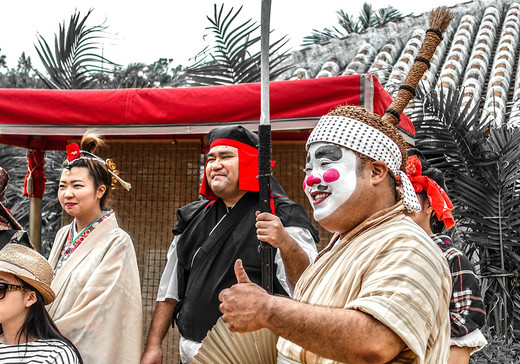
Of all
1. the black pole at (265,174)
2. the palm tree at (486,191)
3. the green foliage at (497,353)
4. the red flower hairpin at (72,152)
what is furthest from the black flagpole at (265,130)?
the palm tree at (486,191)

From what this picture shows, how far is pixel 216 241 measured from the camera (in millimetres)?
3170

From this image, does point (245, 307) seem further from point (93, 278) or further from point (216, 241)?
point (93, 278)

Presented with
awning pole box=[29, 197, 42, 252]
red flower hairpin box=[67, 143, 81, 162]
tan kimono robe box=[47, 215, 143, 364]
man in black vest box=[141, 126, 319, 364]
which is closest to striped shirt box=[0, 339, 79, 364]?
tan kimono robe box=[47, 215, 143, 364]

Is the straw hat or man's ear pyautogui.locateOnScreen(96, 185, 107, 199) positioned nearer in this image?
the straw hat

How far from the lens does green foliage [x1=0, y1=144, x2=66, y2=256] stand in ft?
20.7

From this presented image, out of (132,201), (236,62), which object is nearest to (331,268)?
(132,201)

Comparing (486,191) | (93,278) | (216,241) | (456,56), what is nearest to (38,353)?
(93,278)

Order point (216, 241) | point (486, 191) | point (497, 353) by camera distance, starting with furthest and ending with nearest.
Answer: point (486, 191), point (497, 353), point (216, 241)

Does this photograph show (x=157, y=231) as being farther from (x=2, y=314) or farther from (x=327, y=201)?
(x=327, y=201)

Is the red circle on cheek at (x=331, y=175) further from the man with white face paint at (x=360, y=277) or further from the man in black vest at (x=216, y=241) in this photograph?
the man in black vest at (x=216, y=241)

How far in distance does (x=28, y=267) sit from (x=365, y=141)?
190cm

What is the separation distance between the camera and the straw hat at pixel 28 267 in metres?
2.86

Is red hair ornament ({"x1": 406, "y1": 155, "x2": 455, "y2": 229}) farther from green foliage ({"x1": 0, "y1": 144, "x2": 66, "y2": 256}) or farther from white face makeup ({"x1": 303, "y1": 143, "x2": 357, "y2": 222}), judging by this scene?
green foliage ({"x1": 0, "y1": 144, "x2": 66, "y2": 256})

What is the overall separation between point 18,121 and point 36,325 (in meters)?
1.74
